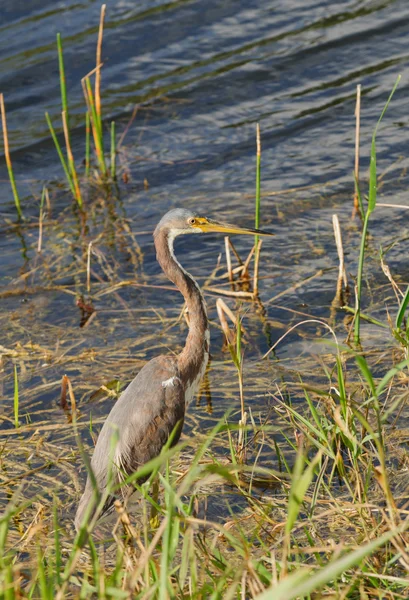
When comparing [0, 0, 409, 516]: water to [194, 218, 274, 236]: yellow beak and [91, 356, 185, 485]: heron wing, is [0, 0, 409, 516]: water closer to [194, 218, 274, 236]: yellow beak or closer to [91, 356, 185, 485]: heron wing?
[91, 356, 185, 485]: heron wing

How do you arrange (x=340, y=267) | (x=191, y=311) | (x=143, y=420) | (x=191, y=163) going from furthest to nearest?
(x=191, y=163), (x=340, y=267), (x=191, y=311), (x=143, y=420)

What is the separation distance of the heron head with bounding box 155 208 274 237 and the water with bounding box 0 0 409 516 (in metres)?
1.05

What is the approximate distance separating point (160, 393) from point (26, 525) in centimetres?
97

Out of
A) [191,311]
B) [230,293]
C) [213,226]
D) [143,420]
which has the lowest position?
[230,293]

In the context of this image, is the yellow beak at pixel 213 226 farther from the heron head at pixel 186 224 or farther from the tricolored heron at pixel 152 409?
the tricolored heron at pixel 152 409

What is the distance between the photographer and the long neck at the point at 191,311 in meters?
4.77

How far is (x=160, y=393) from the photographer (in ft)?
14.9

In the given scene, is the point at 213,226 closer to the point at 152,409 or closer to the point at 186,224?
the point at 186,224

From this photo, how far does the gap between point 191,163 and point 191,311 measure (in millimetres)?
4442

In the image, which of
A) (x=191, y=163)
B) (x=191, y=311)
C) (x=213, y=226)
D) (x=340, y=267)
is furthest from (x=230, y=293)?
(x=191, y=163)

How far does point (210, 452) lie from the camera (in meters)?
4.04

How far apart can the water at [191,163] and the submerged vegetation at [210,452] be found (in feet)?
0.12

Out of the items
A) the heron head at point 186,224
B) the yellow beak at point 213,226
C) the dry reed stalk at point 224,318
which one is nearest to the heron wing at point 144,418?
the dry reed stalk at point 224,318

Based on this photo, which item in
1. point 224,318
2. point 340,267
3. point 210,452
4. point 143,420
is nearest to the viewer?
point 210,452
